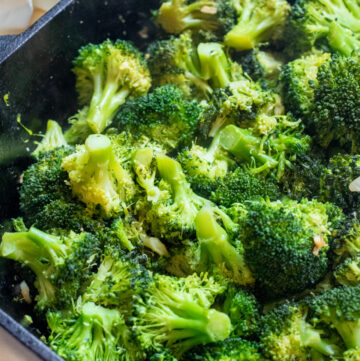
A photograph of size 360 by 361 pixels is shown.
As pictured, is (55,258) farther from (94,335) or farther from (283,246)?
(283,246)

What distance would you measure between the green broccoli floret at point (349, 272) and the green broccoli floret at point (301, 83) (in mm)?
559

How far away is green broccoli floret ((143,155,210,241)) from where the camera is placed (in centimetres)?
136

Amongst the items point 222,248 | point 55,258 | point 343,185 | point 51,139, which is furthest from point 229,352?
point 51,139

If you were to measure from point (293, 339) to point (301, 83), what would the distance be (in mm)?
890

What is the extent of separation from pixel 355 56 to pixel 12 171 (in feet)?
3.99

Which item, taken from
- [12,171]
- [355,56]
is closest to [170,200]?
[12,171]

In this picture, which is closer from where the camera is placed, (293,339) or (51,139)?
(293,339)

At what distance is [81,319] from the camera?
1.18m

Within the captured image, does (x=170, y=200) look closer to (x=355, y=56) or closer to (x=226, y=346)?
(x=226, y=346)

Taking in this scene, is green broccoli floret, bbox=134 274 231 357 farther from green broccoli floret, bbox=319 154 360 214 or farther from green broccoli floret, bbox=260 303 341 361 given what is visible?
green broccoli floret, bbox=319 154 360 214

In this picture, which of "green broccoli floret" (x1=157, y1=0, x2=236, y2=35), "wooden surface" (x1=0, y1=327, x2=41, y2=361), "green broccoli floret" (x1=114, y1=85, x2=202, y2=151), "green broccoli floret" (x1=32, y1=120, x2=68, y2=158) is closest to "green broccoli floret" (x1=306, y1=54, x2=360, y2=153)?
"green broccoli floret" (x1=114, y1=85, x2=202, y2=151)

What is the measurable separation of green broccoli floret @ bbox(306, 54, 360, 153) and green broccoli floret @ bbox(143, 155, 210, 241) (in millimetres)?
483

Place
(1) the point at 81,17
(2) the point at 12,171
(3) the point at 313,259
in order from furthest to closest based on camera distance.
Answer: (1) the point at 81,17, (2) the point at 12,171, (3) the point at 313,259

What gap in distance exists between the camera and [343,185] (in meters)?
1.44
